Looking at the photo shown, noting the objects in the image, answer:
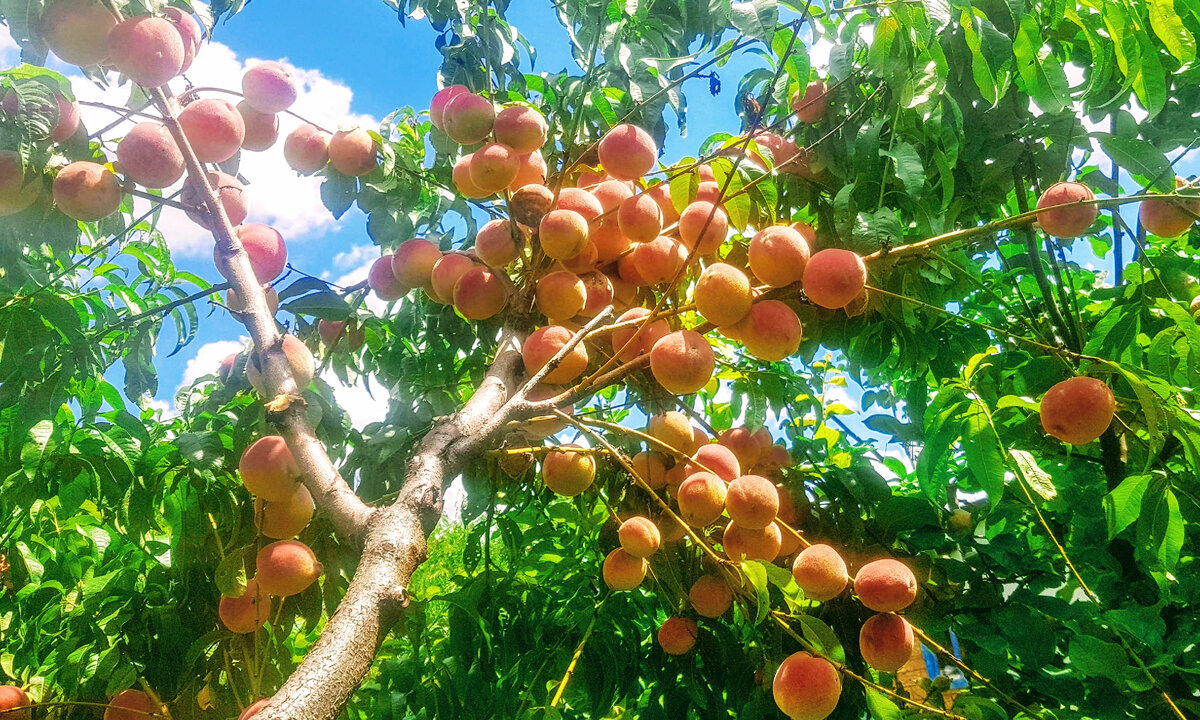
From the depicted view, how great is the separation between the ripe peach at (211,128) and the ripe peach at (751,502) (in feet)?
3.98

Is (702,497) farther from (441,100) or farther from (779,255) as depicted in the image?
(441,100)

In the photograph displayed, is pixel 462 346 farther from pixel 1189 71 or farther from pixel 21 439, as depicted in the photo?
pixel 1189 71

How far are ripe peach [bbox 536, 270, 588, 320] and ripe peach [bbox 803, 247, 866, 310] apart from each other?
18.4 inches

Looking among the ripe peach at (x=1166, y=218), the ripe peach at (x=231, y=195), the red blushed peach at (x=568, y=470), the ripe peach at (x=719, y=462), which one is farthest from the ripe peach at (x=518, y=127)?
the ripe peach at (x=1166, y=218)

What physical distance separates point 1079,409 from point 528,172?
4.03 ft

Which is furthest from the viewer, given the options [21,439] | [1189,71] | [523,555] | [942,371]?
[523,555]

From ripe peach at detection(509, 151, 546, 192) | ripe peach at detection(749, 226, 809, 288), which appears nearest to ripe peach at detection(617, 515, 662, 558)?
ripe peach at detection(749, 226, 809, 288)

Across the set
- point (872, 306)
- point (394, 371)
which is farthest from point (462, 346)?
point (872, 306)

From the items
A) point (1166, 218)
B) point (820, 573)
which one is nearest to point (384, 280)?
point (820, 573)

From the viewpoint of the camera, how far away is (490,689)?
1865 mm

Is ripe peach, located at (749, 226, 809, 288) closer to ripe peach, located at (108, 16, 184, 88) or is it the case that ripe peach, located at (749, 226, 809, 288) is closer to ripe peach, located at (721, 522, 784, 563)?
ripe peach, located at (721, 522, 784, 563)

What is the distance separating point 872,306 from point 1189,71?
2.92 ft

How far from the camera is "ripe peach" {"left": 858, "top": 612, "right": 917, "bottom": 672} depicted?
57.8 inches

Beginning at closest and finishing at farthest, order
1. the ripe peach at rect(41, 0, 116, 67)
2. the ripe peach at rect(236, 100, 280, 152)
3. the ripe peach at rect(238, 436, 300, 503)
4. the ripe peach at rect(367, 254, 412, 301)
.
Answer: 1. the ripe peach at rect(41, 0, 116, 67)
2. the ripe peach at rect(238, 436, 300, 503)
3. the ripe peach at rect(236, 100, 280, 152)
4. the ripe peach at rect(367, 254, 412, 301)
